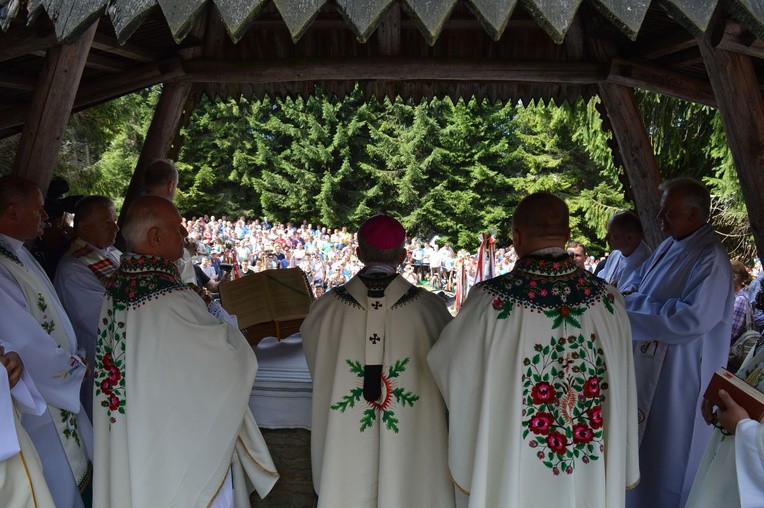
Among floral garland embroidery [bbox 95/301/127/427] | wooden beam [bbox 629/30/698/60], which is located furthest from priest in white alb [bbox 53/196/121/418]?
wooden beam [bbox 629/30/698/60]

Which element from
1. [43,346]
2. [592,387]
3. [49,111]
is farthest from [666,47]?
[43,346]

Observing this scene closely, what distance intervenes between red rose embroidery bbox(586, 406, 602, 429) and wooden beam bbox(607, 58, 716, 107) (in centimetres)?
313

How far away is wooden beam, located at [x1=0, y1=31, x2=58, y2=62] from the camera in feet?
11.6

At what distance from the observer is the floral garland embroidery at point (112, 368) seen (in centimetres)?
301

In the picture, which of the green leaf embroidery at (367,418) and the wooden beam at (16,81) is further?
the wooden beam at (16,81)

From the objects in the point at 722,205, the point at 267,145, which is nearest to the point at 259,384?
the point at 722,205

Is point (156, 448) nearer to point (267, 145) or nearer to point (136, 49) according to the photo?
point (136, 49)

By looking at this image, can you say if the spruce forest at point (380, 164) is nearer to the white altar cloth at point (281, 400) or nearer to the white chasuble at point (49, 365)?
the white altar cloth at point (281, 400)

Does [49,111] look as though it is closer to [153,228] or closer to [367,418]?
[153,228]

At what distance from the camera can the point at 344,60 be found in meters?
5.42

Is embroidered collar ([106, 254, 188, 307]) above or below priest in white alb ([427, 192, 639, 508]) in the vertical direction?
above

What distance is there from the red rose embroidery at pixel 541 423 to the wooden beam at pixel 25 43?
289 centimetres

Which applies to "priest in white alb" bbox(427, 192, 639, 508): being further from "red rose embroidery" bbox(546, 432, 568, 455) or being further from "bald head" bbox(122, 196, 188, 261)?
"bald head" bbox(122, 196, 188, 261)

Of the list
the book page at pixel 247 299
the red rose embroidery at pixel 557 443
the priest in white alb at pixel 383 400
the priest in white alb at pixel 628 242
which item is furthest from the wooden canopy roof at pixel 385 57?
the red rose embroidery at pixel 557 443
